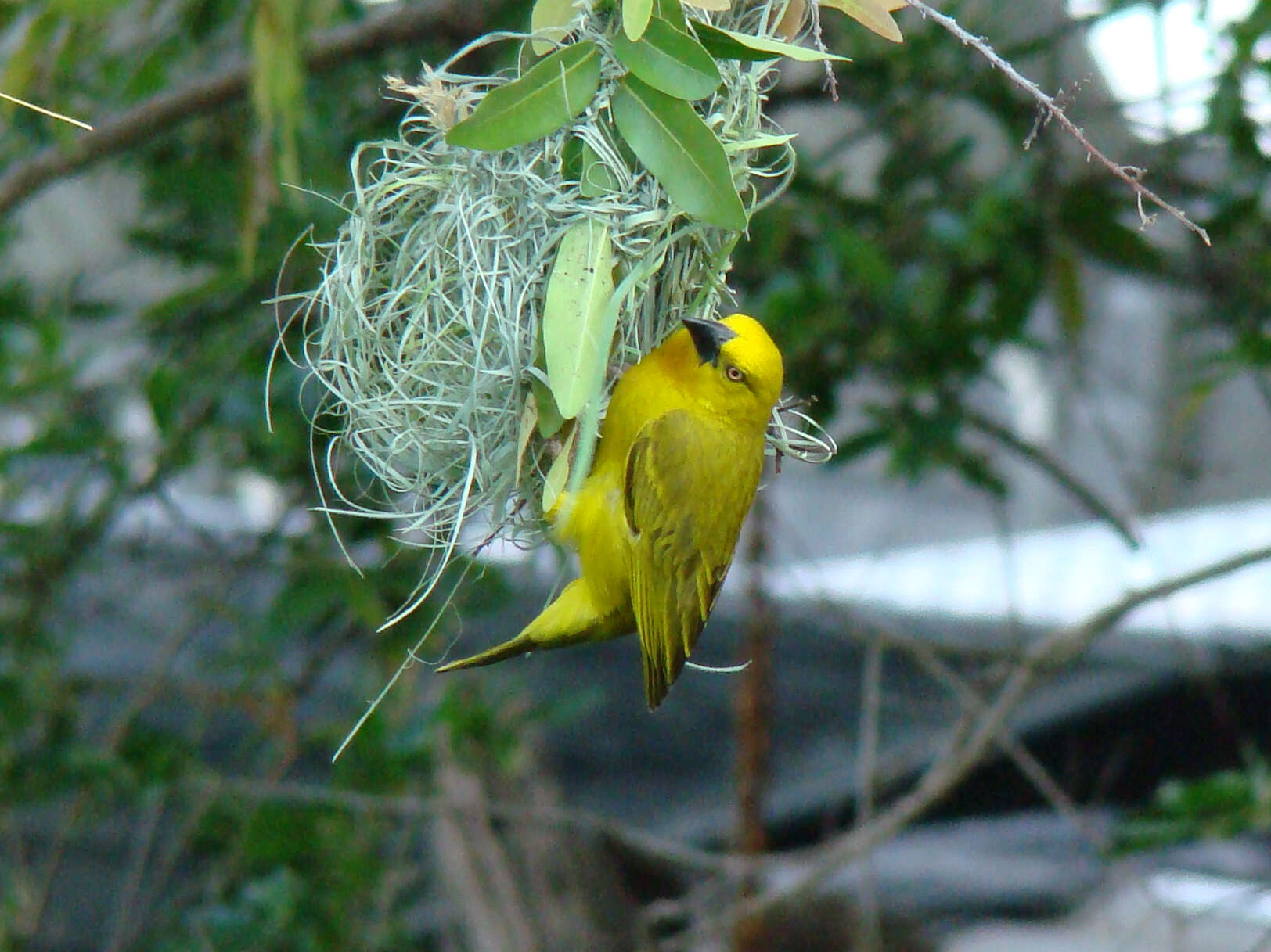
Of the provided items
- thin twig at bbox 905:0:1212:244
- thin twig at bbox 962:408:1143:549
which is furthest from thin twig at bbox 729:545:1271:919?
thin twig at bbox 905:0:1212:244

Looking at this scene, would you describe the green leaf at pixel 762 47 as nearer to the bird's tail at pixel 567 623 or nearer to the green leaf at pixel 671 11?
the green leaf at pixel 671 11

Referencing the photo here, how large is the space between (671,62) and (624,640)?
126 inches

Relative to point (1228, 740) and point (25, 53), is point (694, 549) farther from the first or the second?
point (1228, 740)

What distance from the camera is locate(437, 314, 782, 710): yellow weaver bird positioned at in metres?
1.56

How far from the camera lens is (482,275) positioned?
1.34 m

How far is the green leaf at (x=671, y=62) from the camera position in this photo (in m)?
1.08

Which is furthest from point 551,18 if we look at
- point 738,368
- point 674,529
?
point 674,529

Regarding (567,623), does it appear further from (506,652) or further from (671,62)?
(671,62)

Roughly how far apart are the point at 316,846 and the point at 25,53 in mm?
1731

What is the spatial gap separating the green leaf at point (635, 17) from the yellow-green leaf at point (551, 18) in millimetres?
140

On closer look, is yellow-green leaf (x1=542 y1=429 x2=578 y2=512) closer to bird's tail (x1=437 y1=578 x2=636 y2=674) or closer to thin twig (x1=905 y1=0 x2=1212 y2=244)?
bird's tail (x1=437 y1=578 x2=636 y2=674)

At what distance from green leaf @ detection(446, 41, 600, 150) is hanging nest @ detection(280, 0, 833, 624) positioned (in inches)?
3.6

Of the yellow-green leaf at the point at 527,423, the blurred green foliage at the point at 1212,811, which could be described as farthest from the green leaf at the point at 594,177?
the blurred green foliage at the point at 1212,811

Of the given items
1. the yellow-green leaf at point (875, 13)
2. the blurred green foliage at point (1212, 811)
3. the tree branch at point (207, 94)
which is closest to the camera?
the yellow-green leaf at point (875, 13)
